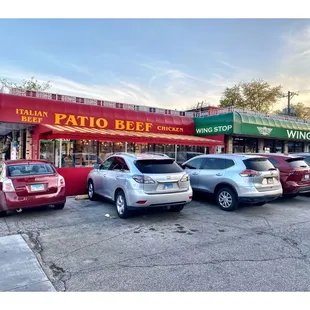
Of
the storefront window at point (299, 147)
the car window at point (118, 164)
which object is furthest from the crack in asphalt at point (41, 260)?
the storefront window at point (299, 147)

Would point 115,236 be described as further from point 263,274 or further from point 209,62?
point 209,62

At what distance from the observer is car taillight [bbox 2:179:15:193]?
6.51 meters

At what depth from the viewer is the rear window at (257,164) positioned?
7676 mm

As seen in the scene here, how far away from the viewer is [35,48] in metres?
11.2

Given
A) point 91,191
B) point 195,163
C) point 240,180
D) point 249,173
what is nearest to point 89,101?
point 91,191

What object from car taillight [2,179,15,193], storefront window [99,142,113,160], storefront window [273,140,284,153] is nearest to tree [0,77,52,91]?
storefront window [99,142,113,160]

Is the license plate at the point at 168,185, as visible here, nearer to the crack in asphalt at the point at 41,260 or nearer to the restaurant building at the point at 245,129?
the crack in asphalt at the point at 41,260

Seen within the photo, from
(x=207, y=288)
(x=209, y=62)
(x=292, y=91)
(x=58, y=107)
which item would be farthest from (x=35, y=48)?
(x=292, y=91)

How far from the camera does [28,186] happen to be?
6.70 m

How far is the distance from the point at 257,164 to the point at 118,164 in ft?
13.7

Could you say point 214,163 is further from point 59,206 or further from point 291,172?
point 59,206

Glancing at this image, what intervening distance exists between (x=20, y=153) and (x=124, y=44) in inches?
378

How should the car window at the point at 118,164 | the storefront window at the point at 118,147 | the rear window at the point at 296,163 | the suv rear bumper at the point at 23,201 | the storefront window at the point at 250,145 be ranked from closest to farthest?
the suv rear bumper at the point at 23,201, the car window at the point at 118,164, the rear window at the point at 296,163, the storefront window at the point at 118,147, the storefront window at the point at 250,145

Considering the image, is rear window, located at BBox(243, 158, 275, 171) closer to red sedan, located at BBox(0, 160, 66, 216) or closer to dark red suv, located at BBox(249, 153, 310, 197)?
dark red suv, located at BBox(249, 153, 310, 197)
